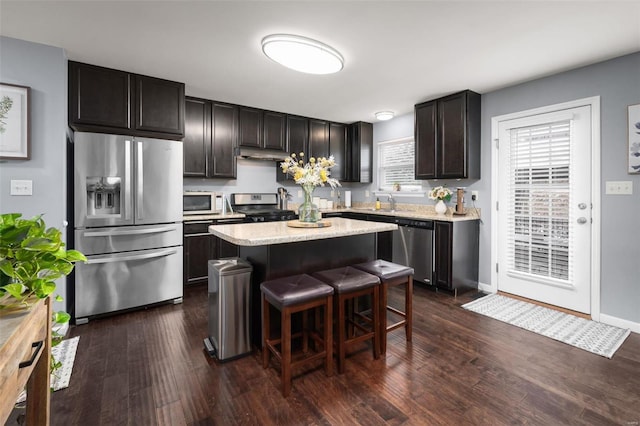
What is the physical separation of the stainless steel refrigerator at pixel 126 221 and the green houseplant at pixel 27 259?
83.8 inches

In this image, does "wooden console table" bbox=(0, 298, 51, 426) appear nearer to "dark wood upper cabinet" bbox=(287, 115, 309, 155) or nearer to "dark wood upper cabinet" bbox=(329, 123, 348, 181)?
"dark wood upper cabinet" bbox=(287, 115, 309, 155)

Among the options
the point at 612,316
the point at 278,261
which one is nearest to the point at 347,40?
A: the point at 278,261

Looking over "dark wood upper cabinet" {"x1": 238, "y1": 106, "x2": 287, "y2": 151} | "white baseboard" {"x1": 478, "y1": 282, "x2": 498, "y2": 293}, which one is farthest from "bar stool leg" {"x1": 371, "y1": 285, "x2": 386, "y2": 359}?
"dark wood upper cabinet" {"x1": 238, "y1": 106, "x2": 287, "y2": 151}

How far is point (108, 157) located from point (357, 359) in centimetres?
284

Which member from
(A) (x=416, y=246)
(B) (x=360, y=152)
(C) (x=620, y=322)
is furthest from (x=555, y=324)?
(B) (x=360, y=152)

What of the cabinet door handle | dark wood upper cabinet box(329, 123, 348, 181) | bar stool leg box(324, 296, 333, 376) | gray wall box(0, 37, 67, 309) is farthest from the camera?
dark wood upper cabinet box(329, 123, 348, 181)

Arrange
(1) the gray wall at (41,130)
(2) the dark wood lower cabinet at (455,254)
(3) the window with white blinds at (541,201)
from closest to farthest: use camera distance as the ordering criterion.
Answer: (1) the gray wall at (41,130), (3) the window with white blinds at (541,201), (2) the dark wood lower cabinet at (455,254)

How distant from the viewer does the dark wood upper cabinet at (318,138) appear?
4.94 m

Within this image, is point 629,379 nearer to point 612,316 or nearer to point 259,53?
point 612,316

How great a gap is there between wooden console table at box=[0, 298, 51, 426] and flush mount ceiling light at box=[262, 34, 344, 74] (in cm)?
213

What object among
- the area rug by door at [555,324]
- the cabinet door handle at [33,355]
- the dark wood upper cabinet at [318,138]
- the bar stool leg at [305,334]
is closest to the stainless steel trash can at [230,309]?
the bar stool leg at [305,334]

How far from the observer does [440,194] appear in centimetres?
394

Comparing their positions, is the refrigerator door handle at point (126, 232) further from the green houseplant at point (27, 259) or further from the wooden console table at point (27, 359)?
the green houseplant at point (27, 259)

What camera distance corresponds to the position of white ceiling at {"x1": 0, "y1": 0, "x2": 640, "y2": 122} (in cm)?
202
